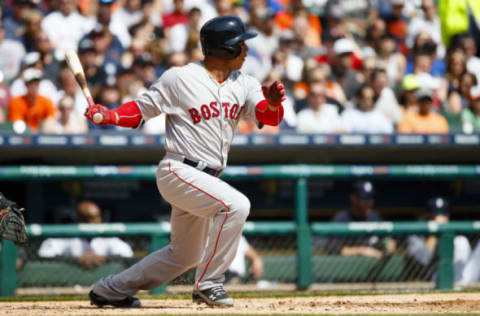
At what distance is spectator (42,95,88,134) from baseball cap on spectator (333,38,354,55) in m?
3.26

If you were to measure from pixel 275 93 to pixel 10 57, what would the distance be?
463 centimetres

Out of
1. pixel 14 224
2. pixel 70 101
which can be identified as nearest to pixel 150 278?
pixel 14 224

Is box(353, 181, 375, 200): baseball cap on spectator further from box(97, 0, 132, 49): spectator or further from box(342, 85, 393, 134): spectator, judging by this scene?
box(97, 0, 132, 49): spectator

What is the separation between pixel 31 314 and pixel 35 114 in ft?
10.5

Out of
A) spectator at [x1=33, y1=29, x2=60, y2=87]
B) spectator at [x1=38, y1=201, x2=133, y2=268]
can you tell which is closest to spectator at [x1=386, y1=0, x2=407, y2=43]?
spectator at [x1=33, y1=29, x2=60, y2=87]

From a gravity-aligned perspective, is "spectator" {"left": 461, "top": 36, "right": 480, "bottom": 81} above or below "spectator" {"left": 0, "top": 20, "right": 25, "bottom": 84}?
above

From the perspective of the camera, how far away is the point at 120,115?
4195mm

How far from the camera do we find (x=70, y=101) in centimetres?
700

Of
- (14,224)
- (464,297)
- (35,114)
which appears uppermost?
(35,114)

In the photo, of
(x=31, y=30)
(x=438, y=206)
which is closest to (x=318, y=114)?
(x=438, y=206)

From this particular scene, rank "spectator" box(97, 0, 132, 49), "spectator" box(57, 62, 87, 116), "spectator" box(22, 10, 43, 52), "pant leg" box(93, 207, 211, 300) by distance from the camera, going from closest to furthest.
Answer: "pant leg" box(93, 207, 211, 300), "spectator" box(57, 62, 87, 116), "spectator" box(22, 10, 43, 52), "spectator" box(97, 0, 132, 49)

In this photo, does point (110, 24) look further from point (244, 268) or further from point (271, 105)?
point (271, 105)

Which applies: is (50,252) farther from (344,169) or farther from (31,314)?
(344,169)

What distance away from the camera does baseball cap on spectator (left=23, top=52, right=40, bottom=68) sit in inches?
297
